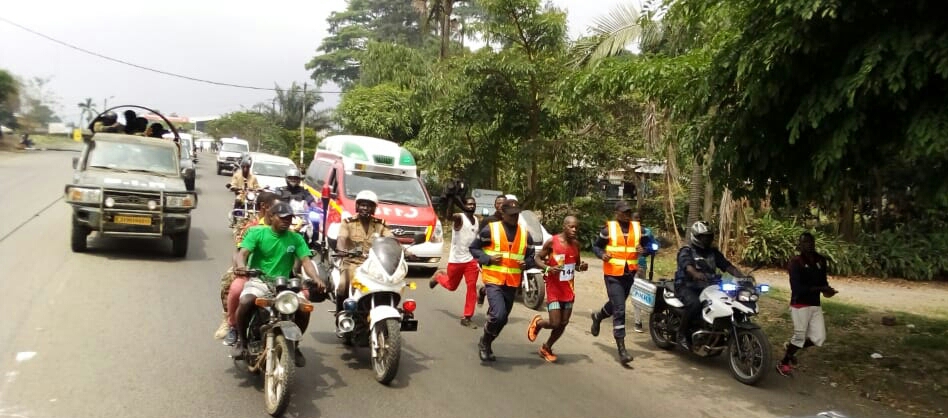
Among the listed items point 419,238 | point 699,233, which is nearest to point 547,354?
point 699,233

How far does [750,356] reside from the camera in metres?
6.54

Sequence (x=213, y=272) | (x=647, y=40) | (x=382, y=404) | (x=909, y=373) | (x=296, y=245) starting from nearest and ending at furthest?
(x=382, y=404), (x=296, y=245), (x=909, y=373), (x=213, y=272), (x=647, y=40)

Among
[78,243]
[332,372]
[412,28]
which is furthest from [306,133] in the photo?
[332,372]

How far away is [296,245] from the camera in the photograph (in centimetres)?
559

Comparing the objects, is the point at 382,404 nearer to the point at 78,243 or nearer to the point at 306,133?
the point at 78,243

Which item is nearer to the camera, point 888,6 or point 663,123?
point 888,6

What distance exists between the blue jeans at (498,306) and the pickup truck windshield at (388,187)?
5705mm

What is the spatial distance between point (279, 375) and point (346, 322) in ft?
3.87

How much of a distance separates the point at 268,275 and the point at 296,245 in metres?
0.32

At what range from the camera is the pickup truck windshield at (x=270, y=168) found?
20812 millimetres

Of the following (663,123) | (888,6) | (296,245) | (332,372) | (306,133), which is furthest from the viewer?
(306,133)

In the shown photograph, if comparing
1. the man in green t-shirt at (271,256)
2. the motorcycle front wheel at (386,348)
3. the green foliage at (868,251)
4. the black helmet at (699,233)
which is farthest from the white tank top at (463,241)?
the green foliage at (868,251)

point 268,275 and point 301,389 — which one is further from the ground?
point 268,275

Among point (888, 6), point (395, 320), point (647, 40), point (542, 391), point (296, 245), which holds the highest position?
point (647, 40)
